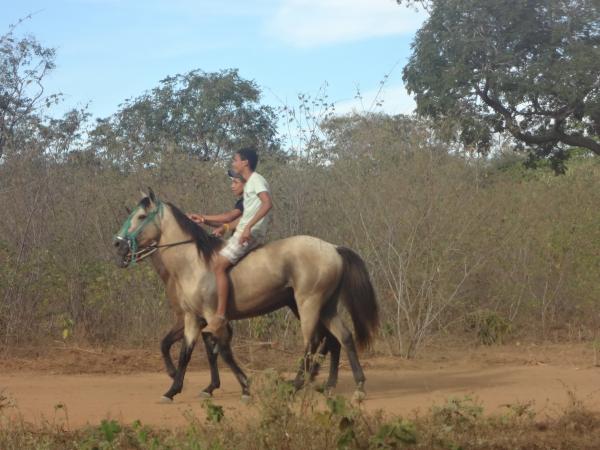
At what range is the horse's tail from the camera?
347 inches

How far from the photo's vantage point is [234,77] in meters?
32.7

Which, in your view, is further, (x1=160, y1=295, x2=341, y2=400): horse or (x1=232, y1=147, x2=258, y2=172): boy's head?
(x1=160, y1=295, x2=341, y2=400): horse

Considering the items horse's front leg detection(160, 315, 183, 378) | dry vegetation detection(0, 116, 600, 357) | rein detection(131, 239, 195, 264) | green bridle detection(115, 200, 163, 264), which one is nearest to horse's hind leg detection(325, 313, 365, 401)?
horse's front leg detection(160, 315, 183, 378)

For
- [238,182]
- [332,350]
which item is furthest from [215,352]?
[238,182]

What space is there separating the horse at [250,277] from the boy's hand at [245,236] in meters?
0.20

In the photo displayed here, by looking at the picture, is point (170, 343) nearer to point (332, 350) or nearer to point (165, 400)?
point (165, 400)

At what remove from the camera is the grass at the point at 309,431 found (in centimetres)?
565

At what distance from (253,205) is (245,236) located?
30 cm

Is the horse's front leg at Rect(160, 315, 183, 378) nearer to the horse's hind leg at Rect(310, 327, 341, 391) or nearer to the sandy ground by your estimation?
the sandy ground

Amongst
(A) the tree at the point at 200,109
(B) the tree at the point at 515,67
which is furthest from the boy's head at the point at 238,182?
(A) the tree at the point at 200,109

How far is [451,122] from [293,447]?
370 inches

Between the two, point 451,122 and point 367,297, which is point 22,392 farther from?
point 451,122

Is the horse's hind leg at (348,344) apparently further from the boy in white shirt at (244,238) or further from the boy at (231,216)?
the boy at (231,216)

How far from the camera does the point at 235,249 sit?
8531 millimetres
